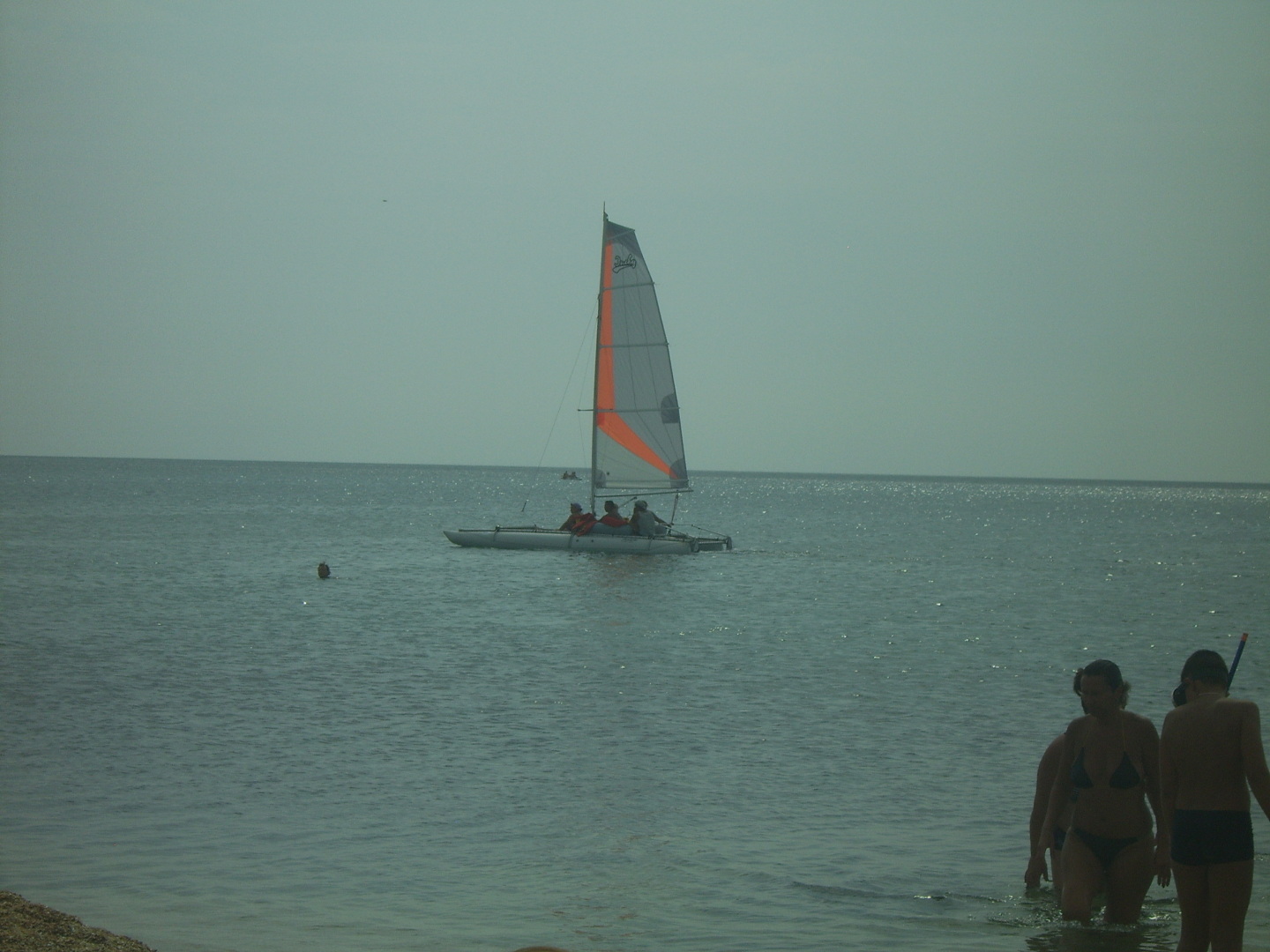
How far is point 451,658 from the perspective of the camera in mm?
22188

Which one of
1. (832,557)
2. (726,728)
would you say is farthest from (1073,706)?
(832,557)

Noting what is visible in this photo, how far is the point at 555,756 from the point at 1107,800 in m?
7.54

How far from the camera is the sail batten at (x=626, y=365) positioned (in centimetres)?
4194

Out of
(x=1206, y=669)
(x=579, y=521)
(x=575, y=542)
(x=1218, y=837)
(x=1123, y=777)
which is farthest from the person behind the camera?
(x=579, y=521)

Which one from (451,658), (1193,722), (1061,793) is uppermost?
(1193,722)

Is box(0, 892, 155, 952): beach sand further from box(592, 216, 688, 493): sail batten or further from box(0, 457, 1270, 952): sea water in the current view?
box(592, 216, 688, 493): sail batten

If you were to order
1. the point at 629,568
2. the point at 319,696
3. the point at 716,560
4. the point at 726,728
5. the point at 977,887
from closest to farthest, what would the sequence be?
the point at 977,887, the point at 726,728, the point at 319,696, the point at 629,568, the point at 716,560

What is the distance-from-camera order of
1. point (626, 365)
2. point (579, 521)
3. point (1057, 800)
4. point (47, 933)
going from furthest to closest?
point (626, 365), point (579, 521), point (1057, 800), point (47, 933)

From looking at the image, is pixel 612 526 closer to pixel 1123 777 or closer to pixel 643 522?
pixel 643 522

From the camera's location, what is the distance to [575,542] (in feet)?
129

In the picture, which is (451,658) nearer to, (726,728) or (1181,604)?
(726,728)

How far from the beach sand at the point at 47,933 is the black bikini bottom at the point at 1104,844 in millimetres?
5239

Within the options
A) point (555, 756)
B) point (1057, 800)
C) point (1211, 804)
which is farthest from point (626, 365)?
point (1211, 804)

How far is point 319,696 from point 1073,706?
32.9 feet
